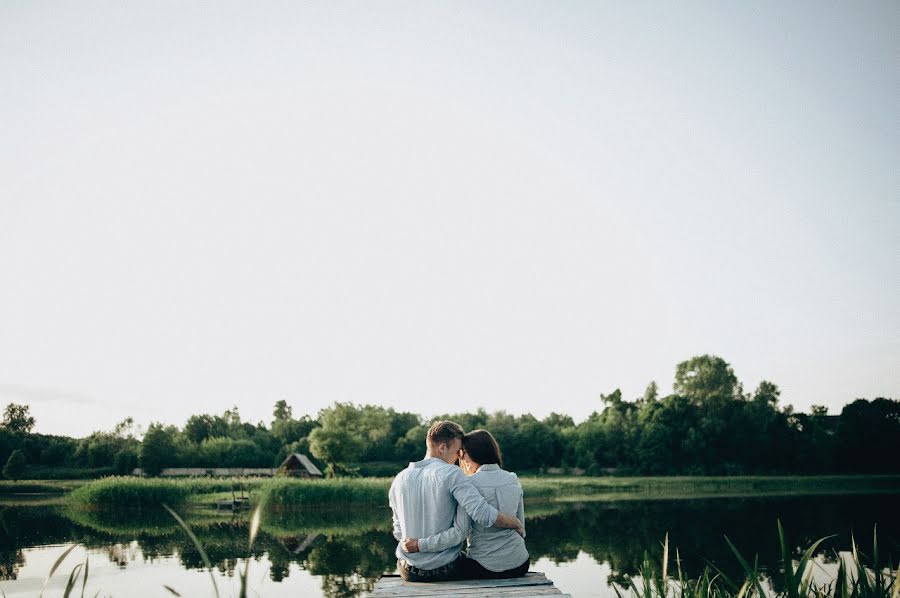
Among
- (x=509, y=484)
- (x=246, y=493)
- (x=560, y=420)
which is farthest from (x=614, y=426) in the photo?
(x=509, y=484)

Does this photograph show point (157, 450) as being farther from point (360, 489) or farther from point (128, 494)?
point (360, 489)

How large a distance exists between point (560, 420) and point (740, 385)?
22994mm

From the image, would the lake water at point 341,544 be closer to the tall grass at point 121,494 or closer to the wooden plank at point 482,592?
the tall grass at point 121,494

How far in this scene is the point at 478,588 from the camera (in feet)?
14.8

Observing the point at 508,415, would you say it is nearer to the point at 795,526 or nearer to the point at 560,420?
the point at 560,420

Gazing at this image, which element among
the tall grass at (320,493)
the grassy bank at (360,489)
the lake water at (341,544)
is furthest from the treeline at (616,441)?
the lake water at (341,544)

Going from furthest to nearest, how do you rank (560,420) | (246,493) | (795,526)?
1. (560,420)
2. (246,493)
3. (795,526)

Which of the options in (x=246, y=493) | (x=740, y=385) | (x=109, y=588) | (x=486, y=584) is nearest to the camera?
(x=486, y=584)

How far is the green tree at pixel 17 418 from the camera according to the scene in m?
55.6

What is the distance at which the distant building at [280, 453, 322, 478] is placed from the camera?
44.2 meters

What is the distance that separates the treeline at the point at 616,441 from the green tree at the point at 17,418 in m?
0.08

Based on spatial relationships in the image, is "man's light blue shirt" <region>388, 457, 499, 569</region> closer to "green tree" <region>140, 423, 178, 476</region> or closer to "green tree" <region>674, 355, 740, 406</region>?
"green tree" <region>140, 423, 178, 476</region>

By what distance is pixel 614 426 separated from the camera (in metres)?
57.8

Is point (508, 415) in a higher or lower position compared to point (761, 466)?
higher
